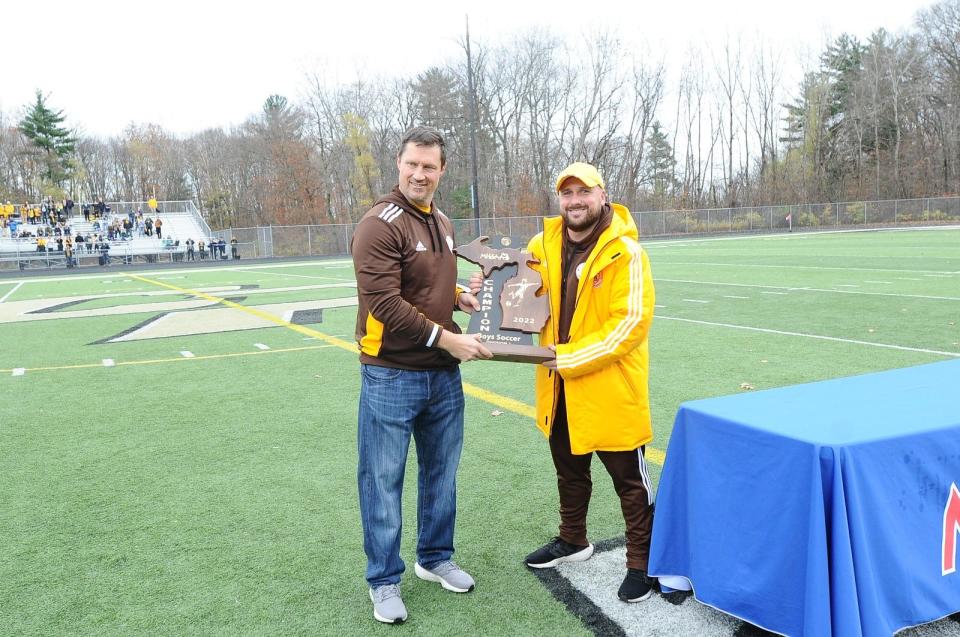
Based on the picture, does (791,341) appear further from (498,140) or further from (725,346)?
(498,140)

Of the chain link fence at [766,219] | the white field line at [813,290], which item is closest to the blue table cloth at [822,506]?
the white field line at [813,290]

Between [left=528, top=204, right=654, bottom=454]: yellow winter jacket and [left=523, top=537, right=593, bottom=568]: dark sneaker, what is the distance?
549mm

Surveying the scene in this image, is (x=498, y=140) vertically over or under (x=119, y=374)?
over

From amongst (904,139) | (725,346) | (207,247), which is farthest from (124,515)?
(904,139)

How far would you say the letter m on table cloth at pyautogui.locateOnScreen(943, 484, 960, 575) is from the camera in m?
2.63

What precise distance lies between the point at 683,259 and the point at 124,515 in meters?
22.1

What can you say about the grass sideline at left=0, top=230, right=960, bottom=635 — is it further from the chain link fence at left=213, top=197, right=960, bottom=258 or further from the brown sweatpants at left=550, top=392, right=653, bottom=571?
the chain link fence at left=213, top=197, right=960, bottom=258

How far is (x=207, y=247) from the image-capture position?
45.0 m

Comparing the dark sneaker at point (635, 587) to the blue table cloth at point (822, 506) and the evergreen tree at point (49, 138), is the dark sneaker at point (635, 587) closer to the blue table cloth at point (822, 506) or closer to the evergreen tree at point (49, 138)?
the blue table cloth at point (822, 506)

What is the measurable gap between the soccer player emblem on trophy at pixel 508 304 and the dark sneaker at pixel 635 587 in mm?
950

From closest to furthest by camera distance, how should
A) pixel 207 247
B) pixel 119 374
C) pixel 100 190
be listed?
pixel 119 374, pixel 207 247, pixel 100 190

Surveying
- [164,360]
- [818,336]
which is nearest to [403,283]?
[164,360]

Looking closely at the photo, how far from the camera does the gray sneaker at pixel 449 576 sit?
10.8ft

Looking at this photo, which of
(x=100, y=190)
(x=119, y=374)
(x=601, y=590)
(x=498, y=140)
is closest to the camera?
(x=601, y=590)
